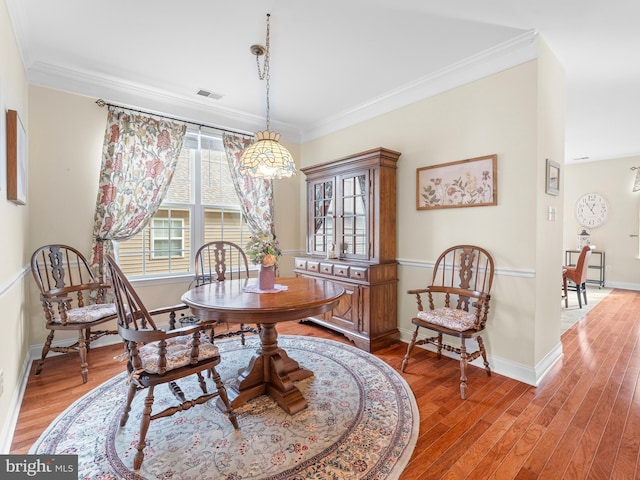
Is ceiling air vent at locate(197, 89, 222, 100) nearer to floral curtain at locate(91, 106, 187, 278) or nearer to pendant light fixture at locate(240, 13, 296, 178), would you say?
floral curtain at locate(91, 106, 187, 278)

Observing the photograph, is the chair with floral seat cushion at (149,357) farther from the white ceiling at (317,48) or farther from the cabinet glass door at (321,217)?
the cabinet glass door at (321,217)

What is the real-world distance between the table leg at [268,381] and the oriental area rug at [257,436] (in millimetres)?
52

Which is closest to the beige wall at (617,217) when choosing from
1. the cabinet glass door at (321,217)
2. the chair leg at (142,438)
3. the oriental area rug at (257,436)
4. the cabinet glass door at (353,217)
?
the cabinet glass door at (353,217)

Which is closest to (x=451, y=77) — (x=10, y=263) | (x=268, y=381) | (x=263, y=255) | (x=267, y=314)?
(x=263, y=255)

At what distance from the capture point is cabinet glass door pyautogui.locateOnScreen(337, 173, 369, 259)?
3.41 m

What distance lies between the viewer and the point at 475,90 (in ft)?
9.24

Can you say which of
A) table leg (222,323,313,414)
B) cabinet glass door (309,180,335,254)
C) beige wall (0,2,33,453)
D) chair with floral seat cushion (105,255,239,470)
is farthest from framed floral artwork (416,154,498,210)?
beige wall (0,2,33,453)

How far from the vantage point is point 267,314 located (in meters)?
1.82

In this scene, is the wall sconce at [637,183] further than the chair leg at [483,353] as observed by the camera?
Yes

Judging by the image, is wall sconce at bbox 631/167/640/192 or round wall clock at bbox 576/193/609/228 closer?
wall sconce at bbox 631/167/640/192

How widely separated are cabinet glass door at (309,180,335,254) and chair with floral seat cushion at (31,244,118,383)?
90.9 inches

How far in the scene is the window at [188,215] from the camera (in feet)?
12.0

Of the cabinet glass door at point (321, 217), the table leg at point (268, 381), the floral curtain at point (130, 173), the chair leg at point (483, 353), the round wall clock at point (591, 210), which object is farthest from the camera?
the round wall clock at point (591, 210)

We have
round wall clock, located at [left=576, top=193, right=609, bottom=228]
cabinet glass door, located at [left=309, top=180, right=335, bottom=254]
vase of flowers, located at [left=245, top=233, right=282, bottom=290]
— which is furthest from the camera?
round wall clock, located at [left=576, top=193, right=609, bottom=228]
